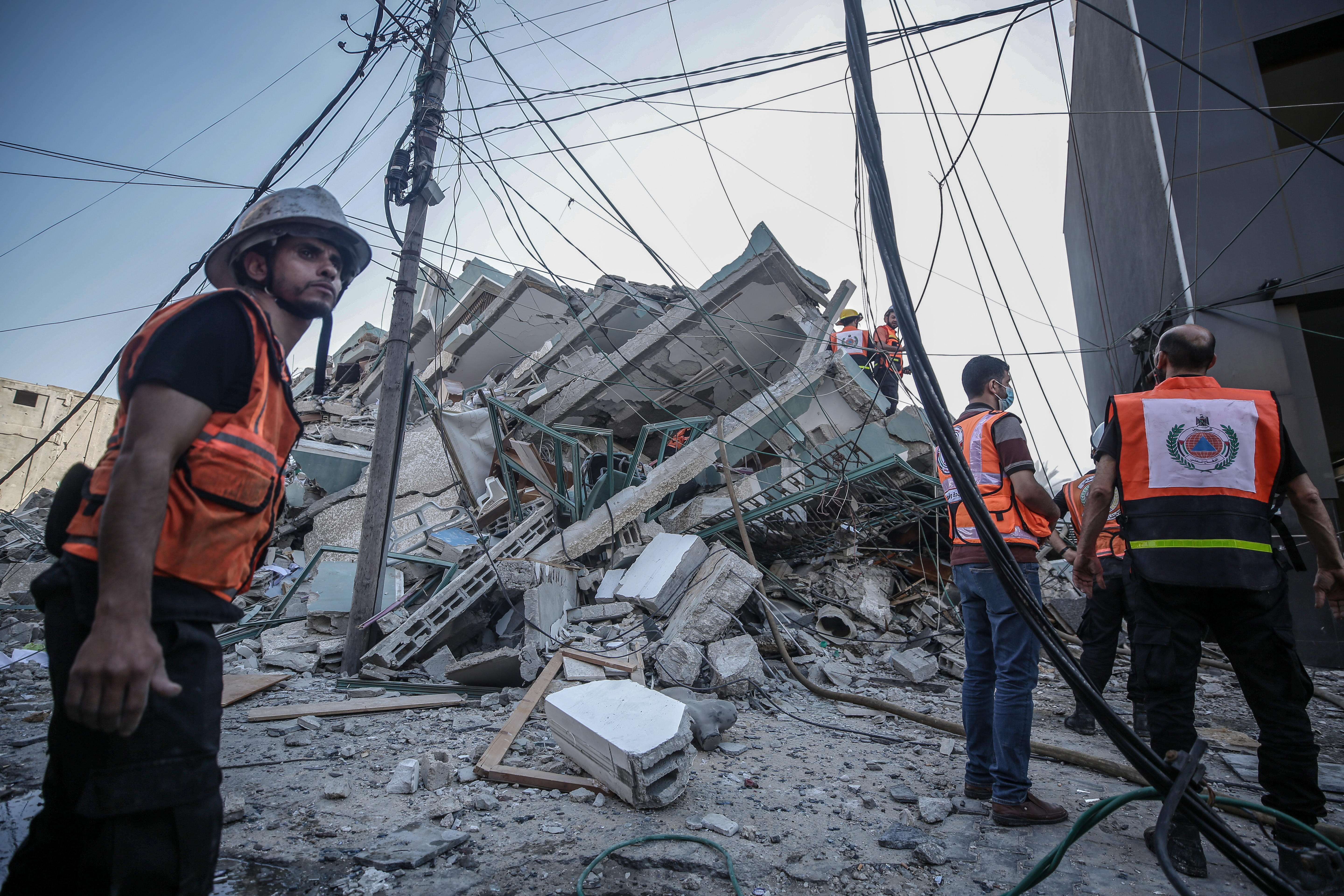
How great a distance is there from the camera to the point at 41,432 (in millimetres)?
20547

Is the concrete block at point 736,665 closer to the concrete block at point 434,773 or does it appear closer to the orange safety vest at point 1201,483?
the concrete block at point 434,773

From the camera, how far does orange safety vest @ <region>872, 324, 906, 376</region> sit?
7852 millimetres

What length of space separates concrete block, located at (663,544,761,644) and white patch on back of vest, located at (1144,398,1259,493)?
3515mm

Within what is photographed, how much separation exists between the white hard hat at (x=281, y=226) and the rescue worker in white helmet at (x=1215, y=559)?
248 centimetres

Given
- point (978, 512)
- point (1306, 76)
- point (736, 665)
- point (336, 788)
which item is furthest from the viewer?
point (1306, 76)

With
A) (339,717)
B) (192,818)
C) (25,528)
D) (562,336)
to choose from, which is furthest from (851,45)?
(25,528)

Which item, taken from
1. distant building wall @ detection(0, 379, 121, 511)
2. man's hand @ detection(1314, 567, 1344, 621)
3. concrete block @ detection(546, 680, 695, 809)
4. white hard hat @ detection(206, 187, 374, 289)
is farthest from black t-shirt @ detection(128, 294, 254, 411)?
distant building wall @ detection(0, 379, 121, 511)

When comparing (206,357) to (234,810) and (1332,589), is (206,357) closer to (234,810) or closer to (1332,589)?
(234,810)

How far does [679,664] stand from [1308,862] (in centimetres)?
331

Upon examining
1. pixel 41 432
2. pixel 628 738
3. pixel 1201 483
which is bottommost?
pixel 628 738

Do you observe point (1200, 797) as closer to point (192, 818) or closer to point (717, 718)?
point (192, 818)

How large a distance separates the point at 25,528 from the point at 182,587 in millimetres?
13597

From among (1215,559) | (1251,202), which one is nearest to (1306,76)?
(1251,202)

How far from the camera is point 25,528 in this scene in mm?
10453
